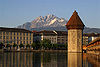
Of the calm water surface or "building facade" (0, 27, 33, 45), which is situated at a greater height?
"building facade" (0, 27, 33, 45)

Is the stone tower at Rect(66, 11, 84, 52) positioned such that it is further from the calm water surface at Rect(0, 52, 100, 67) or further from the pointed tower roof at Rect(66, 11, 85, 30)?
the calm water surface at Rect(0, 52, 100, 67)

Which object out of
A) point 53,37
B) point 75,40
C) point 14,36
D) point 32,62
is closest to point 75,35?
point 75,40

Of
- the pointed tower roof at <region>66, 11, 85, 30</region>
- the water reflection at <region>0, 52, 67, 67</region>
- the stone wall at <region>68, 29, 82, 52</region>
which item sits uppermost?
the pointed tower roof at <region>66, 11, 85, 30</region>

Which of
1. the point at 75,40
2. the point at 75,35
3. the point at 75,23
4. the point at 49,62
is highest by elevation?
the point at 75,23

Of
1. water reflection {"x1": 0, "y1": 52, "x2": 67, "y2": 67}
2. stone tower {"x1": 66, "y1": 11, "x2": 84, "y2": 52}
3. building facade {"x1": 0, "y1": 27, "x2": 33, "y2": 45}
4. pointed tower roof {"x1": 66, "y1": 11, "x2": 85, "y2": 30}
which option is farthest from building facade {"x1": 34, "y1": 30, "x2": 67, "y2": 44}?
water reflection {"x1": 0, "y1": 52, "x2": 67, "y2": 67}

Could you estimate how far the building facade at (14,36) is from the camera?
142650mm

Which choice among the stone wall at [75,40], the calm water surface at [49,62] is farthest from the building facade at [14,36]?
the calm water surface at [49,62]

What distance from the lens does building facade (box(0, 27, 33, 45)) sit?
468ft

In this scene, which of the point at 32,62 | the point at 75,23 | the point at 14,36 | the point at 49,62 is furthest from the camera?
the point at 14,36

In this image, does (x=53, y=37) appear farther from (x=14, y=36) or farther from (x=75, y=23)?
(x=75, y=23)

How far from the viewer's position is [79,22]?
99.5 m

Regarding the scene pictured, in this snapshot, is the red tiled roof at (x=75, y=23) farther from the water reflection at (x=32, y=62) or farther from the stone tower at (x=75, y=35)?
the water reflection at (x=32, y=62)

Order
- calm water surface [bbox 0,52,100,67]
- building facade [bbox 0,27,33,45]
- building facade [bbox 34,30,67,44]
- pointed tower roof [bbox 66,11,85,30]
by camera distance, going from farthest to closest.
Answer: building facade [bbox 34,30,67,44] < building facade [bbox 0,27,33,45] < pointed tower roof [bbox 66,11,85,30] < calm water surface [bbox 0,52,100,67]

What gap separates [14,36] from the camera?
147 meters
